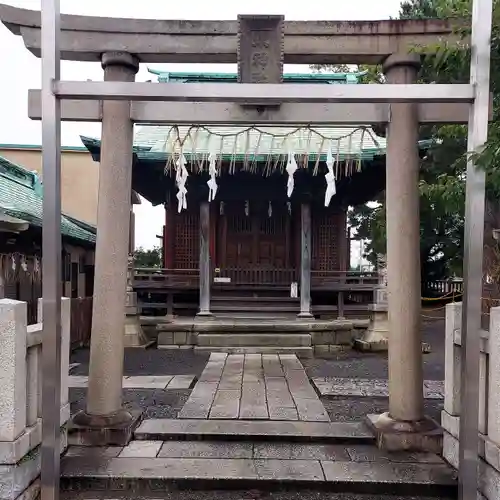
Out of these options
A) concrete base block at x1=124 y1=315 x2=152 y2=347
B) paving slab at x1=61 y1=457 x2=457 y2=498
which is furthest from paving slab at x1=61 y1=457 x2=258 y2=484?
concrete base block at x1=124 y1=315 x2=152 y2=347

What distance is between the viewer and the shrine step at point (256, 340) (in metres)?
9.94

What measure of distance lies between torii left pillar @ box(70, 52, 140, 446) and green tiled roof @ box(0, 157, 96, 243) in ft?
16.5

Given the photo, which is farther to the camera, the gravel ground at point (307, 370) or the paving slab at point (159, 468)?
the gravel ground at point (307, 370)

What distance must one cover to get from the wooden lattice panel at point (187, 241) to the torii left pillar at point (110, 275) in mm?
7839

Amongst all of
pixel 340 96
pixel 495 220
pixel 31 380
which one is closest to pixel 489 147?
pixel 340 96

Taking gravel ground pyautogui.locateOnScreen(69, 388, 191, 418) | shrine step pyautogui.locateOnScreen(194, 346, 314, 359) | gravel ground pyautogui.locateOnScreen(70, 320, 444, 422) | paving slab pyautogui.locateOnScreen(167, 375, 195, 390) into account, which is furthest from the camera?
shrine step pyautogui.locateOnScreen(194, 346, 314, 359)

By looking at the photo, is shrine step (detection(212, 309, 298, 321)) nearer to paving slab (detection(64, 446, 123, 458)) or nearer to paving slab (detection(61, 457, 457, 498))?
paving slab (detection(64, 446, 123, 458))

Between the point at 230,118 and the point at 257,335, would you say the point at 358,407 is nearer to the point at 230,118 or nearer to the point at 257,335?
the point at 230,118

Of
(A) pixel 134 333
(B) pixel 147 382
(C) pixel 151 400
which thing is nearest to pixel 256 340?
(A) pixel 134 333

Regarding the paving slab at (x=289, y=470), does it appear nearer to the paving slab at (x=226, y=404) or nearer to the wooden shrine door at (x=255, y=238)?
the paving slab at (x=226, y=404)

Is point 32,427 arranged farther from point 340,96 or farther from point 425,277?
point 425,277

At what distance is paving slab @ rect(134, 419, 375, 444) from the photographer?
4348 mm

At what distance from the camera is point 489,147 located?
9.65ft

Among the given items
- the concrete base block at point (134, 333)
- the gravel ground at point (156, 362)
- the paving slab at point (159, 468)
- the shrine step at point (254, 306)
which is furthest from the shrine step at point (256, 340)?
the paving slab at point (159, 468)
